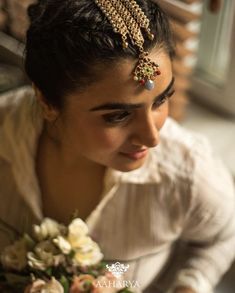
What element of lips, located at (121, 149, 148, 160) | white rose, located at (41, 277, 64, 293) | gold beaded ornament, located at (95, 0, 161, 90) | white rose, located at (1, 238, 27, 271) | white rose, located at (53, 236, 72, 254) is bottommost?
white rose, located at (1, 238, 27, 271)

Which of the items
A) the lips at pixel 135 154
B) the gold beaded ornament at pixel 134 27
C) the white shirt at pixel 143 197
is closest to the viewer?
the gold beaded ornament at pixel 134 27

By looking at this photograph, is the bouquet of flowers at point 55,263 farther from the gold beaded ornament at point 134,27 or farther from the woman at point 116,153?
the gold beaded ornament at point 134,27

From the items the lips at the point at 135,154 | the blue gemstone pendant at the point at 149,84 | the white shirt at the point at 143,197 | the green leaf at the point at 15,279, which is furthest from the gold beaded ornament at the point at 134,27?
the green leaf at the point at 15,279

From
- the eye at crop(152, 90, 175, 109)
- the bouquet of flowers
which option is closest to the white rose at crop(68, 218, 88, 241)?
the bouquet of flowers

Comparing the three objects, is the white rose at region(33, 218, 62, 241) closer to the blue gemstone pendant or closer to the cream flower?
the cream flower

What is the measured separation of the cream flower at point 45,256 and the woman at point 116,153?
0.10 meters

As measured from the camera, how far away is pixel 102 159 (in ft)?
2.38

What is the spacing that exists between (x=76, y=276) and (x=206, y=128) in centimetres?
63

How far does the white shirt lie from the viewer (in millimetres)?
818

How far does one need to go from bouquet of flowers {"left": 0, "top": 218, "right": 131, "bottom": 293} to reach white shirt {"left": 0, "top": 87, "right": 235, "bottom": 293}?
2.4 inches

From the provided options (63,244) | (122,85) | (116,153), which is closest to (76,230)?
(63,244)

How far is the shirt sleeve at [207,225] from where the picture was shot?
83 centimetres

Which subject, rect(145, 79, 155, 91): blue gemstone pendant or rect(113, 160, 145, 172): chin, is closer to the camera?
rect(145, 79, 155, 91): blue gemstone pendant

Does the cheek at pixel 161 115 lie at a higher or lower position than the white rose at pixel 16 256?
higher
